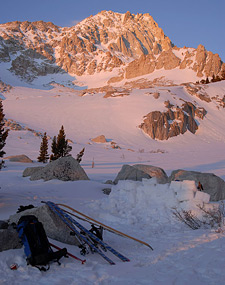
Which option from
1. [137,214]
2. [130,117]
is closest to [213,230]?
[137,214]

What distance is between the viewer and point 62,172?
12.5 meters

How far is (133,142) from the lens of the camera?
43812 millimetres

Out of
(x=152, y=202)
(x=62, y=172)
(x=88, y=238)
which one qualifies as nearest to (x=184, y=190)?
(x=152, y=202)

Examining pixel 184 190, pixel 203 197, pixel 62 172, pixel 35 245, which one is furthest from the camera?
pixel 62 172

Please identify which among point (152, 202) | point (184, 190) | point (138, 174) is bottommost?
point (152, 202)

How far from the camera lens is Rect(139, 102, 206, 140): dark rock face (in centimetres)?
5041

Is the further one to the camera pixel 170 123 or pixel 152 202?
pixel 170 123

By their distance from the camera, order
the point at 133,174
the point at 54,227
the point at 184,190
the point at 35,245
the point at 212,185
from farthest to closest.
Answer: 1. the point at 133,174
2. the point at 212,185
3. the point at 184,190
4. the point at 54,227
5. the point at 35,245

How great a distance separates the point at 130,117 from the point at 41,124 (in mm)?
18428

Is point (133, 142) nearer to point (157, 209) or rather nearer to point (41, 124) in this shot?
point (41, 124)

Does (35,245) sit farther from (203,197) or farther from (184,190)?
(203,197)

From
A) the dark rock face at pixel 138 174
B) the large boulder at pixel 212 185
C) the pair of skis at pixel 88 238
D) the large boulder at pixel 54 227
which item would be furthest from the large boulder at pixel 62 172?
the pair of skis at pixel 88 238

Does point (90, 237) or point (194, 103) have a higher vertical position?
point (194, 103)

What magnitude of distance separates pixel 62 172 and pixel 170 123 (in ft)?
142
